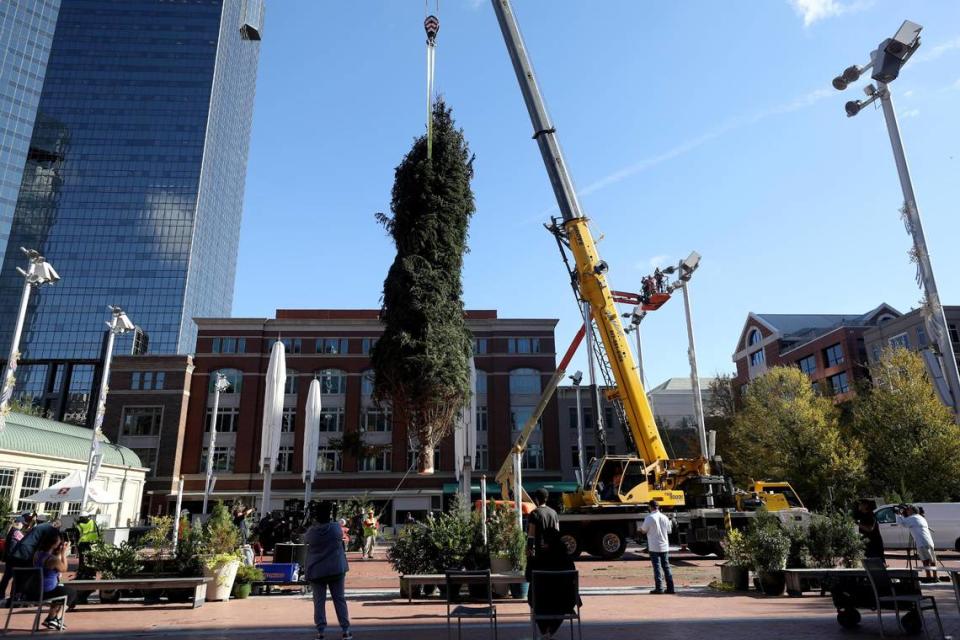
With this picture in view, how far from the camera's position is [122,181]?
106188 millimetres

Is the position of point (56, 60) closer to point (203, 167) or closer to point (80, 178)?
point (80, 178)

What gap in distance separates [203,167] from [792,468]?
107m

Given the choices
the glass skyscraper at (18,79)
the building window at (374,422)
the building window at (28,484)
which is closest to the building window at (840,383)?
the building window at (374,422)

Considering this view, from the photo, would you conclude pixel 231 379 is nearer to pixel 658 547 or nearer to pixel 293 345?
pixel 293 345

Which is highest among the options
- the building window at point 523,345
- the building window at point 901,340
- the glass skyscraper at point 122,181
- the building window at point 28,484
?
the glass skyscraper at point 122,181

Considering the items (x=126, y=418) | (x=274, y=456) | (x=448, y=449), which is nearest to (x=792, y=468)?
(x=448, y=449)

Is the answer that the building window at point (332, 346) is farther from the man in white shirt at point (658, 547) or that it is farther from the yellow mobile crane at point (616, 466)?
the man in white shirt at point (658, 547)

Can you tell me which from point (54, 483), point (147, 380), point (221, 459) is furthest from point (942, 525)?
point (147, 380)

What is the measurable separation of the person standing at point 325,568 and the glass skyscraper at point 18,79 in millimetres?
115716

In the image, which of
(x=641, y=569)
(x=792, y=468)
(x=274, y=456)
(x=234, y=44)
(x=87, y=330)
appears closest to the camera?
(x=641, y=569)

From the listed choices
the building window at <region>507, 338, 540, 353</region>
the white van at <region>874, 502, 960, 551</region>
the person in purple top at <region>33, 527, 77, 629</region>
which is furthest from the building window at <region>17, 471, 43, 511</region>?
the white van at <region>874, 502, 960, 551</region>

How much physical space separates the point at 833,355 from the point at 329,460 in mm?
41857

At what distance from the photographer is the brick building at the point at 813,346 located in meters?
48.4

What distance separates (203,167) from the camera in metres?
110
